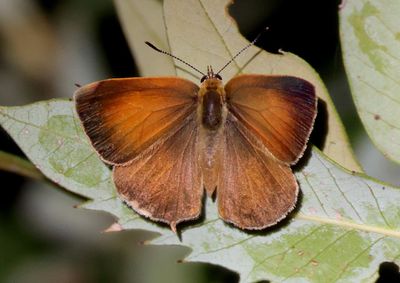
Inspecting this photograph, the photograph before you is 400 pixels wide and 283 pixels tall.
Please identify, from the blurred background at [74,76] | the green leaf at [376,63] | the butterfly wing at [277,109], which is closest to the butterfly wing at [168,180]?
the butterfly wing at [277,109]

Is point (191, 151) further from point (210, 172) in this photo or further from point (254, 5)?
point (254, 5)

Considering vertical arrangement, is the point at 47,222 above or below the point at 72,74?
below

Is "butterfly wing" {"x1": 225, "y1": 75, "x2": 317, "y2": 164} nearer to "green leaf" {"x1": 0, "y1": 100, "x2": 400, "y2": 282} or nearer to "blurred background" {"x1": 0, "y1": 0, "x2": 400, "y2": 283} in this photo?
"green leaf" {"x1": 0, "y1": 100, "x2": 400, "y2": 282}

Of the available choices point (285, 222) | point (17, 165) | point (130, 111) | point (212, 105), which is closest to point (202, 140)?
point (212, 105)

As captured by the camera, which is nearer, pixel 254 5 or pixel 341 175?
pixel 341 175

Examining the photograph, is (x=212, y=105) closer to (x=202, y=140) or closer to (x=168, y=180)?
(x=202, y=140)

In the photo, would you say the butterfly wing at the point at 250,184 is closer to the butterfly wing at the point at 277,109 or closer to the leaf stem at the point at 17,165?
the butterfly wing at the point at 277,109

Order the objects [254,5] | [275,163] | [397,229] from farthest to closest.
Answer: [254,5] → [275,163] → [397,229]

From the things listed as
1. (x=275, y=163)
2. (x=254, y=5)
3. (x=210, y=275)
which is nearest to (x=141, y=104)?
(x=275, y=163)
